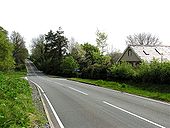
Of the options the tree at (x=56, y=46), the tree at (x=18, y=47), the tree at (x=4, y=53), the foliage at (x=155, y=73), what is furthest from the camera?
the tree at (x=18, y=47)

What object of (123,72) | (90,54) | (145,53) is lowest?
(123,72)

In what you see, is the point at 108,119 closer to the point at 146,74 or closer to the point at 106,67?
the point at 146,74

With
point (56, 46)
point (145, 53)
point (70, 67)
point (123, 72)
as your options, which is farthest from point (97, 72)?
point (56, 46)

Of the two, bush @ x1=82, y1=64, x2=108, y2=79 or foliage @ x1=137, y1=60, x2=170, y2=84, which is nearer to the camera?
foliage @ x1=137, y1=60, x2=170, y2=84

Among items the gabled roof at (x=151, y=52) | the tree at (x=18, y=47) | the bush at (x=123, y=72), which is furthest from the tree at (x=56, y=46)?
the bush at (x=123, y=72)

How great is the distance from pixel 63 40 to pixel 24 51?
64.0ft

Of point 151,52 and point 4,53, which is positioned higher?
point 151,52

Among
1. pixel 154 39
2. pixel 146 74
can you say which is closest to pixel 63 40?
pixel 154 39

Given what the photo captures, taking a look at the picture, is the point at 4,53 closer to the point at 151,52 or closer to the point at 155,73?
the point at 151,52

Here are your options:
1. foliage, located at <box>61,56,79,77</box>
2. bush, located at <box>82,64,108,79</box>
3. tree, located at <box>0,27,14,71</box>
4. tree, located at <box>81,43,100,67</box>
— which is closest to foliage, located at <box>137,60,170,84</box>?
bush, located at <box>82,64,108,79</box>

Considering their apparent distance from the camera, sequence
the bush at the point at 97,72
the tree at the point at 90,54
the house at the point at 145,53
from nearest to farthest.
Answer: the bush at the point at 97,72 → the house at the point at 145,53 → the tree at the point at 90,54

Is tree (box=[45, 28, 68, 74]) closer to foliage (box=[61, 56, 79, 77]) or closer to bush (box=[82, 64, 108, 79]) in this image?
foliage (box=[61, 56, 79, 77])

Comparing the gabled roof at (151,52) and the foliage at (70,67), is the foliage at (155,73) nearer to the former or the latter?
the gabled roof at (151,52)

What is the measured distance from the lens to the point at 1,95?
55.4 ft
